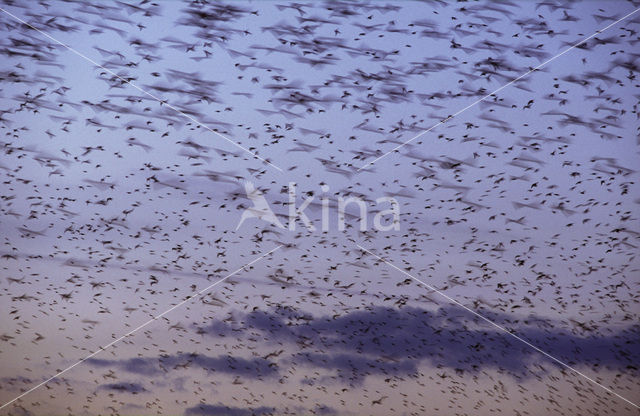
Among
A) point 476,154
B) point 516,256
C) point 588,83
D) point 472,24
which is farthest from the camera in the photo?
point 516,256

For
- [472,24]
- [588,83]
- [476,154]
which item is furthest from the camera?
[476,154]

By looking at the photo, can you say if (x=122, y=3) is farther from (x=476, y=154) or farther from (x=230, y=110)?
(x=476, y=154)

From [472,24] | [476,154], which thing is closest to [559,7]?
[472,24]

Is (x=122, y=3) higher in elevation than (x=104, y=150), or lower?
higher

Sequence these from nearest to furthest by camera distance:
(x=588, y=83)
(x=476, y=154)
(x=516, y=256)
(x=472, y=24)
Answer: (x=472, y=24) → (x=588, y=83) → (x=476, y=154) → (x=516, y=256)

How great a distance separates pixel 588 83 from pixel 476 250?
171 inches

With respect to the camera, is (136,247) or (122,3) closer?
(122,3)

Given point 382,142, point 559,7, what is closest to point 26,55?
point 382,142

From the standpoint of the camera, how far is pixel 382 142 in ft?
47.8

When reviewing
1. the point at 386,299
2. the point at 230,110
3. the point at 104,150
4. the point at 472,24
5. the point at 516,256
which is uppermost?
the point at 472,24

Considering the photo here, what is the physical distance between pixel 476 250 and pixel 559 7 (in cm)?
→ 559

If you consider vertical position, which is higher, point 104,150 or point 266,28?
point 266,28

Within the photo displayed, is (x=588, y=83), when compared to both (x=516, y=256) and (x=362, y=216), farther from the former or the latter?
(x=362, y=216)

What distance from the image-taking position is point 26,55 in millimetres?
14406
